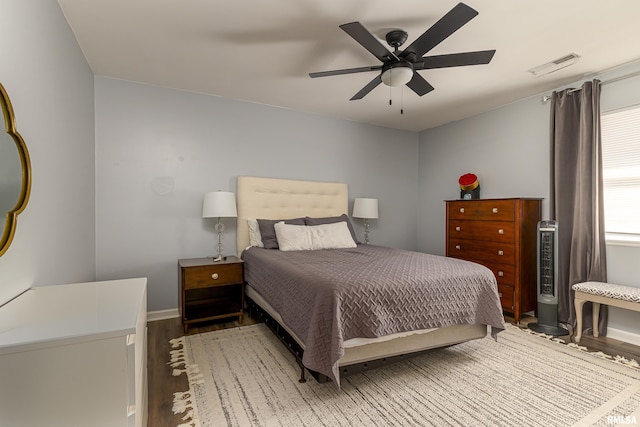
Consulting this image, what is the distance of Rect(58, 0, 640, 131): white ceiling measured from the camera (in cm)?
198

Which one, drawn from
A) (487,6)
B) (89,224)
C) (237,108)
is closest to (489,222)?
(487,6)

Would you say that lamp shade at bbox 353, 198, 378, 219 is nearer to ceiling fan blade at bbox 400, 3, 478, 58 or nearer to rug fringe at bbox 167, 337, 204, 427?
ceiling fan blade at bbox 400, 3, 478, 58

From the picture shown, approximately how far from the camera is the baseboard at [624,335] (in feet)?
8.78

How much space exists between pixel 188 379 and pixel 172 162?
7.35ft

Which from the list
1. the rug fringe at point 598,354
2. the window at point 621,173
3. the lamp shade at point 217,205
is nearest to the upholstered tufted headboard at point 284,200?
the lamp shade at point 217,205

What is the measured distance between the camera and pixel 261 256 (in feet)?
9.73

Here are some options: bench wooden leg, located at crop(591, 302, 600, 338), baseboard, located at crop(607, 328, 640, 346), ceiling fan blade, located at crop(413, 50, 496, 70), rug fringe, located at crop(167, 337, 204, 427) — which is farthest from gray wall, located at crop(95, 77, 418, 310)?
baseboard, located at crop(607, 328, 640, 346)

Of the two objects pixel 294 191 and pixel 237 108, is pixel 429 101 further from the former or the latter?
pixel 237 108

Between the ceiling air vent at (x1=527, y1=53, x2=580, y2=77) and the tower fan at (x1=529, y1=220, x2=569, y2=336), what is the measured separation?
4.78 feet

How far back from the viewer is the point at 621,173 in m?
2.82

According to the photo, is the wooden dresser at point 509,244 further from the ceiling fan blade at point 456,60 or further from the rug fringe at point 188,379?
the rug fringe at point 188,379

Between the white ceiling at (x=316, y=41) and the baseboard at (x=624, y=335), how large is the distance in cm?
244

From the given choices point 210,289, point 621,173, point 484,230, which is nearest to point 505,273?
point 484,230

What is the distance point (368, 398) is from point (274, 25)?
2.61m
